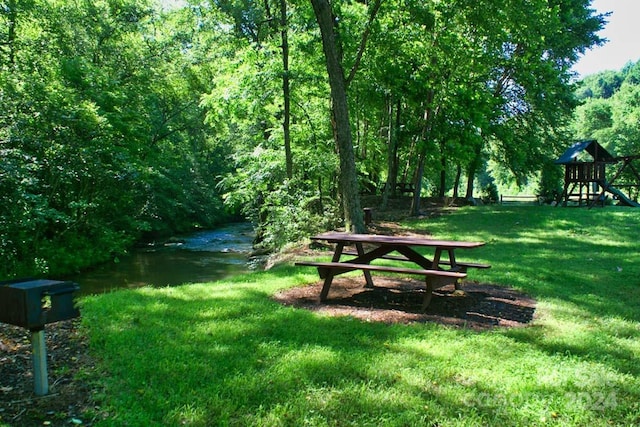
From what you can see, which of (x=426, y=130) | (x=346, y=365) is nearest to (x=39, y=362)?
(x=346, y=365)

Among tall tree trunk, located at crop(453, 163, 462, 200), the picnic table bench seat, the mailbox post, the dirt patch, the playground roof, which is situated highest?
the playground roof

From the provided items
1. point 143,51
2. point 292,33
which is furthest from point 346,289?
point 143,51

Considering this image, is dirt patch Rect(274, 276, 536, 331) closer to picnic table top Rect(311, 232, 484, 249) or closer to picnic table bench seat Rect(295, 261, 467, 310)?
picnic table bench seat Rect(295, 261, 467, 310)

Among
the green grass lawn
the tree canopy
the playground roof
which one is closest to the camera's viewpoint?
the green grass lawn

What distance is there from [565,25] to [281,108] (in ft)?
44.5

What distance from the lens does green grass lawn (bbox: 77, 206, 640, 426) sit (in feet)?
10.3

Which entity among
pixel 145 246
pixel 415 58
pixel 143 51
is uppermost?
Answer: pixel 143 51

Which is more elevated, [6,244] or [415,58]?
[415,58]

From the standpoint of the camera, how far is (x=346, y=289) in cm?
703

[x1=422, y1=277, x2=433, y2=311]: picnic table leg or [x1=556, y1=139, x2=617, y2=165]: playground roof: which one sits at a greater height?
[x1=556, y1=139, x2=617, y2=165]: playground roof

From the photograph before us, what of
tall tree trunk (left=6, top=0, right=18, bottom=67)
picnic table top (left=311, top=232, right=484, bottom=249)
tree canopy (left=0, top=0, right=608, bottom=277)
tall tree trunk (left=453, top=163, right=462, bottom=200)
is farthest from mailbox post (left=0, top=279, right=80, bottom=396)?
tall tree trunk (left=453, top=163, right=462, bottom=200)

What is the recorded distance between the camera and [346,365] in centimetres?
386

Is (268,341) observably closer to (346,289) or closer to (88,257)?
(346,289)

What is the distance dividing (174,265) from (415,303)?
10.7 m
